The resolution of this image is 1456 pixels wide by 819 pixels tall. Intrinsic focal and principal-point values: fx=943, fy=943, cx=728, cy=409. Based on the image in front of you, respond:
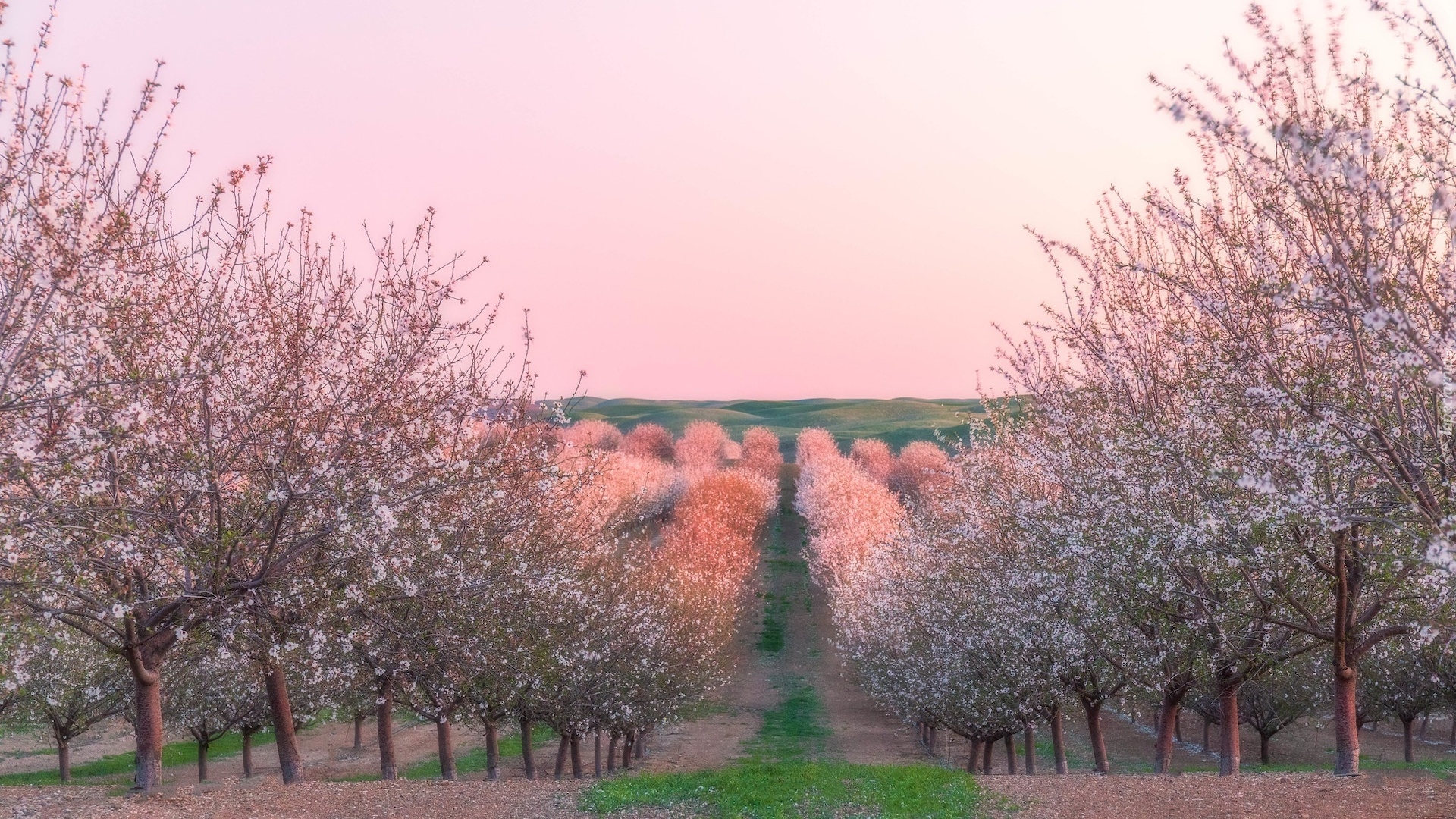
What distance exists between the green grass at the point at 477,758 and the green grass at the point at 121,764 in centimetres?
926

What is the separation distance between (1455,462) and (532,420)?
45.7ft

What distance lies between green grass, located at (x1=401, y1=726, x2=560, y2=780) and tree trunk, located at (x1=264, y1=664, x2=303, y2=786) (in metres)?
16.2

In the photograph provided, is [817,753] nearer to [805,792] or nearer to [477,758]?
[477,758]

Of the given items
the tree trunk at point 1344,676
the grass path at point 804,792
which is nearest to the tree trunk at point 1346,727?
the tree trunk at point 1344,676

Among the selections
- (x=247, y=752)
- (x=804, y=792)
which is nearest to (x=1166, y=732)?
(x=804, y=792)

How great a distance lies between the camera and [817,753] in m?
40.6

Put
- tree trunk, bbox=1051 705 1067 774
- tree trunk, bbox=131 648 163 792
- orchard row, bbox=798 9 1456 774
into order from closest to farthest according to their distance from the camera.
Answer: orchard row, bbox=798 9 1456 774
tree trunk, bbox=131 648 163 792
tree trunk, bbox=1051 705 1067 774

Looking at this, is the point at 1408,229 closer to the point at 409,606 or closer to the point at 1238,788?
the point at 1238,788

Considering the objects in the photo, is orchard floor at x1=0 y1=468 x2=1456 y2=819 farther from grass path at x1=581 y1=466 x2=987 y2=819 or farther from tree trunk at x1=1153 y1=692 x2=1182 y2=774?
tree trunk at x1=1153 y1=692 x2=1182 y2=774

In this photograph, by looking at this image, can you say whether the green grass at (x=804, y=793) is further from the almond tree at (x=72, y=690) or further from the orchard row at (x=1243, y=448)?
the almond tree at (x=72, y=690)

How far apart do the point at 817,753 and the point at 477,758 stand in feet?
50.1

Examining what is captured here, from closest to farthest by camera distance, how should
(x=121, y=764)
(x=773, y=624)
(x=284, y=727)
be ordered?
(x=284, y=727) < (x=121, y=764) < (x=773, y=624)

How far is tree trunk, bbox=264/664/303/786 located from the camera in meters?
17.2

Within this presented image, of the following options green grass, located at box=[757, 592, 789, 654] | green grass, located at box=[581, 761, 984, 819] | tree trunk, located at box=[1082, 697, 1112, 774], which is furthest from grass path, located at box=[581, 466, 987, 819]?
green grass, located at box=[757, 592, 789, 654]
